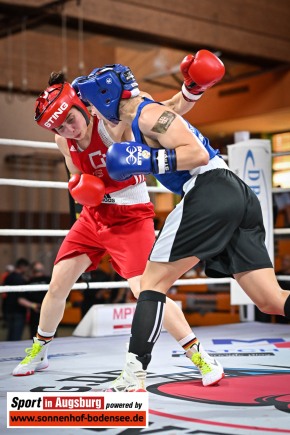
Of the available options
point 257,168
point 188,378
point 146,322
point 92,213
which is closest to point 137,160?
point 146,322

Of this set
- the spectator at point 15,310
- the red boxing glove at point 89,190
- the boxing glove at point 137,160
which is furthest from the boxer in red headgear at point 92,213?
the spectator at point 15,310

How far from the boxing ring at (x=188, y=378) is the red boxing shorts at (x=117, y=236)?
17.1 inches

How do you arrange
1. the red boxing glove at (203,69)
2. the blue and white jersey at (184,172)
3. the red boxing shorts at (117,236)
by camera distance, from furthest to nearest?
the red boxing shorts at (117,236) → the red boxing glove at (203,69) → the blue and white jersey at (184,172)

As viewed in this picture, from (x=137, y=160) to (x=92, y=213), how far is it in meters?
0.80

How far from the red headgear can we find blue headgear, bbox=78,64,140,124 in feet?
0.81

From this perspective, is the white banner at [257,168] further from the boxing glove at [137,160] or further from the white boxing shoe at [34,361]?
the boxing glove at [137,160]

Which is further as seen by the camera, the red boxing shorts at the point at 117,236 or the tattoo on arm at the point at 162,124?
the red boxing shorts at the point at 117,236

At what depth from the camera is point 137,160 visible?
6.79 feet

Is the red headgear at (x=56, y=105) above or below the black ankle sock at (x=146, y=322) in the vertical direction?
above

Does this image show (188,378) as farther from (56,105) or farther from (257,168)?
(257,168)

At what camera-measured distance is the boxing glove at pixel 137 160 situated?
2.06 meters

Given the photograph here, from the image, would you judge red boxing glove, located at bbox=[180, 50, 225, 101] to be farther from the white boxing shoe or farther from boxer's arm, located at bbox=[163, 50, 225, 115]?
the white boxing shoe

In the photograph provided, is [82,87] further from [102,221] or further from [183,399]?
[183,399]

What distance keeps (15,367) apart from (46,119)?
1.06 meters
